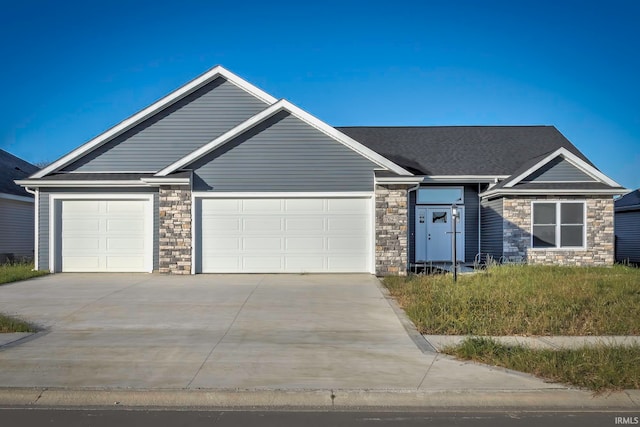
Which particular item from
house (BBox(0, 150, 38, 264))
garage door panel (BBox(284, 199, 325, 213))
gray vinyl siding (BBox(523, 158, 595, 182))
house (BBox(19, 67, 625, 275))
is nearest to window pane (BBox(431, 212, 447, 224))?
house (BBox(19, 67, 625, 275))

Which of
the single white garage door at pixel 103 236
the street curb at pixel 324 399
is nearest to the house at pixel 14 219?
the single white garage door at pixel 103 236

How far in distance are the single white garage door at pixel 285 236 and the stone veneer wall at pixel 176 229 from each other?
42 cm

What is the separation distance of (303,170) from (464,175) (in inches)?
266

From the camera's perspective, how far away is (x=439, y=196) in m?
18.7

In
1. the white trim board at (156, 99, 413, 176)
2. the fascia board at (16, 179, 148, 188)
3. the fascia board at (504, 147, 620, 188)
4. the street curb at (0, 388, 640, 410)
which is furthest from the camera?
the fascia board at (504, 147, 620, 188)

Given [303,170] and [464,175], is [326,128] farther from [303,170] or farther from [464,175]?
[464,175]

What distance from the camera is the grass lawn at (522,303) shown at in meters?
7.98

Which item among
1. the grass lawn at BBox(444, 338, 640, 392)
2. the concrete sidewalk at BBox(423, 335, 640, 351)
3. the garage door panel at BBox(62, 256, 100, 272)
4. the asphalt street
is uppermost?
the garage door panel at BBox(62, 256, 100, 272)

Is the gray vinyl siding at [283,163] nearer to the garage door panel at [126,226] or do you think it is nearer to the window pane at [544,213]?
the garage door panel at [126,226]

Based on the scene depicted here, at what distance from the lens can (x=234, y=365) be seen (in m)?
6.32

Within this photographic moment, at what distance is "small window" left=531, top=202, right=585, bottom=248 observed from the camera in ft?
55.9

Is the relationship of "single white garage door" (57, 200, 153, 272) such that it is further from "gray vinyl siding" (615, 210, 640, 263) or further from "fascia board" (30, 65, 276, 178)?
"gray vinyl siding" (615, 210, 640, 263)

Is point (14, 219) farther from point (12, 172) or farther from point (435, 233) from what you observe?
point (435, 233)

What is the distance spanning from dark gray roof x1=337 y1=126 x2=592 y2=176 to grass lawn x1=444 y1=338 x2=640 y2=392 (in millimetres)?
11978
